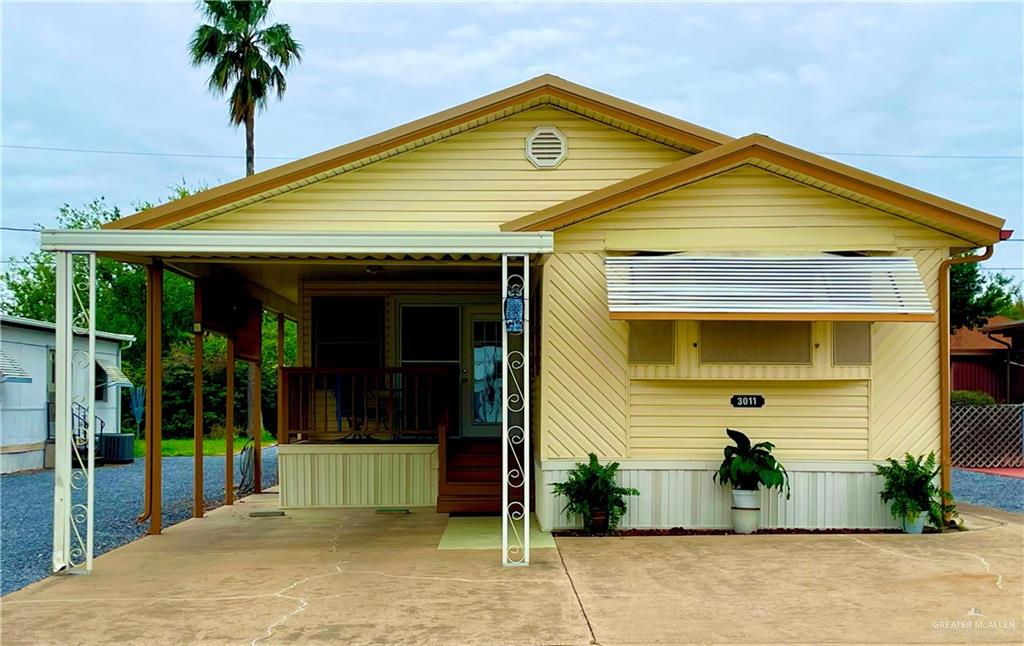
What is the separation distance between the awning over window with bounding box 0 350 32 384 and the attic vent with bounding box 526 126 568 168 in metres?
11.8

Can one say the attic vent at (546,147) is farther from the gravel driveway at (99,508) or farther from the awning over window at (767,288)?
the gravel driveway at (99,508)

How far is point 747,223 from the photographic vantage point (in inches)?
339

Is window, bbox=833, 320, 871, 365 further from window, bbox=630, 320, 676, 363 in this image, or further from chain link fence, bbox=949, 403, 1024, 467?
chain link fence, bbox=949, 403, 1024, 467

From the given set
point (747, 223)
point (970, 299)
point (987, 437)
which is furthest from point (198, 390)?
point (970, 299)

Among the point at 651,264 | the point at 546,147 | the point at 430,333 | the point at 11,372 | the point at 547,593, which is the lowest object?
the point at 547,593

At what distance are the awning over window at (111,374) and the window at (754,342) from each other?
14.4 meters

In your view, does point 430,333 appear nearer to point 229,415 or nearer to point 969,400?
point 229,415

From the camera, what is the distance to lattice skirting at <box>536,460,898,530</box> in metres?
8.60

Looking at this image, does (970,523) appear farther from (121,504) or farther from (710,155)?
(121,504)

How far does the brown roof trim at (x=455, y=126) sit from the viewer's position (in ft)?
30.1

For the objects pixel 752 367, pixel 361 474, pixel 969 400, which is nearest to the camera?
pixel 752 367

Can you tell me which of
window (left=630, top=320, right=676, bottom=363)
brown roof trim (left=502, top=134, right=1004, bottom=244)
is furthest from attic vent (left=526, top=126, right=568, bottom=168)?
window (left=630, top=320, right=676, bottom=363)

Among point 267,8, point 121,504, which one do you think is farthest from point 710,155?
point 267,8

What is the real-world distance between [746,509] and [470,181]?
4.67m
